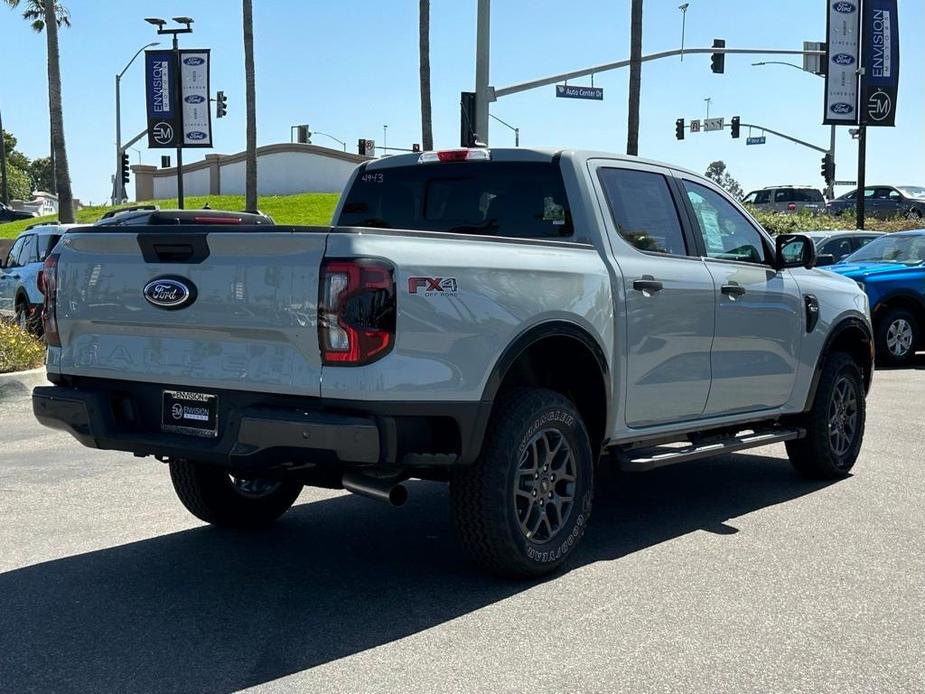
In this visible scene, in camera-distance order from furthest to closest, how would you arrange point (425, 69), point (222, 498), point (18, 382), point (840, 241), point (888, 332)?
point (425, 69)
point (840, 241)
point (888, 332)
point (18, 382)
point (222, 498)

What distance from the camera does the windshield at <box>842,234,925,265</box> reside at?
16016 mm

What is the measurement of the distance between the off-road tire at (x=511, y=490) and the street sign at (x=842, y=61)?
91.4ft

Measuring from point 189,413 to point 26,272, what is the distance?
1338 centimetres

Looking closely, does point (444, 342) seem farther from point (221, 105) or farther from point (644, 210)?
point (221, 105)

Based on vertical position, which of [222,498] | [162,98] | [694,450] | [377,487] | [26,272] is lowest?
[222,498]

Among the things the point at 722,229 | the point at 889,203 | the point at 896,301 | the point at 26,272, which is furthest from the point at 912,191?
the point at 722,229

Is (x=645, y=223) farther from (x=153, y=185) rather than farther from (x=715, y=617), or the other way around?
(x=153, y=185)

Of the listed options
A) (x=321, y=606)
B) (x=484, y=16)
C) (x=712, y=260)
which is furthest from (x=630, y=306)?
(x=484, y=16)

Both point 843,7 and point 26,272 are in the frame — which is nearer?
point 26,272

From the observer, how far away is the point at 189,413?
5035 millimetres

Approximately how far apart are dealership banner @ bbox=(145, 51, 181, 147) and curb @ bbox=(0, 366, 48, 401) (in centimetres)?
2838

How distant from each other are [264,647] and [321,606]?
22.2 inches

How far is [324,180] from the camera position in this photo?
239ft

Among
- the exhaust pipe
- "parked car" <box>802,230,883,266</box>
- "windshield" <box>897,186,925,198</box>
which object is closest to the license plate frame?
the exhaust pipe
